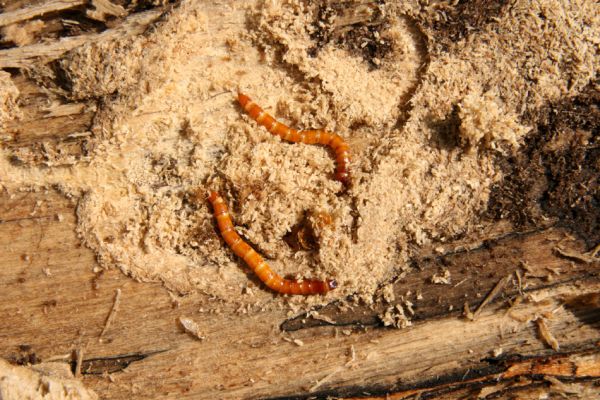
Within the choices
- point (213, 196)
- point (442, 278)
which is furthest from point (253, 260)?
point (442, 278)

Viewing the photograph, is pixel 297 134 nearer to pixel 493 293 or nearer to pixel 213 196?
pixel 213 196

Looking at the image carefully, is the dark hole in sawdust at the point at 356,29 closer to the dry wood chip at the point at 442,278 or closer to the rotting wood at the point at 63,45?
the rotting wood at the point at 63,45

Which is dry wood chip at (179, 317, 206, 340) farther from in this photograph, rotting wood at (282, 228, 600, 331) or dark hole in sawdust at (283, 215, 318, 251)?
dark hole in sawdust at (283, 215, 318, 251)

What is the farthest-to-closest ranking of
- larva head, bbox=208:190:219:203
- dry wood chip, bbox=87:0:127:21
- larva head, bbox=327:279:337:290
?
dry wood chip, bbox=87:0:127:21
larva head, bbox=208:190:219:203
larva head, bbox=327:279:337:290

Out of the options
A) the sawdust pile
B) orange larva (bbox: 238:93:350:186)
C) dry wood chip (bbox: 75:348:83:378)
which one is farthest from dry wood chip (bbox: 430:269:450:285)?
dry wood chip (bbox: 75:348:83:378)

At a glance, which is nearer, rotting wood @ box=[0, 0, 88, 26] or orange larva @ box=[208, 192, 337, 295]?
orange larva @ box=[208, 192, 337, 295]

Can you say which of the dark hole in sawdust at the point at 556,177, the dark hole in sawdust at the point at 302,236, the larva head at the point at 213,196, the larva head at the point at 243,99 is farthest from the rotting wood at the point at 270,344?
the larva head at the point at 243,99

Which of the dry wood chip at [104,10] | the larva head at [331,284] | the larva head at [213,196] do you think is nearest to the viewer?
the larva head at [331,284]
